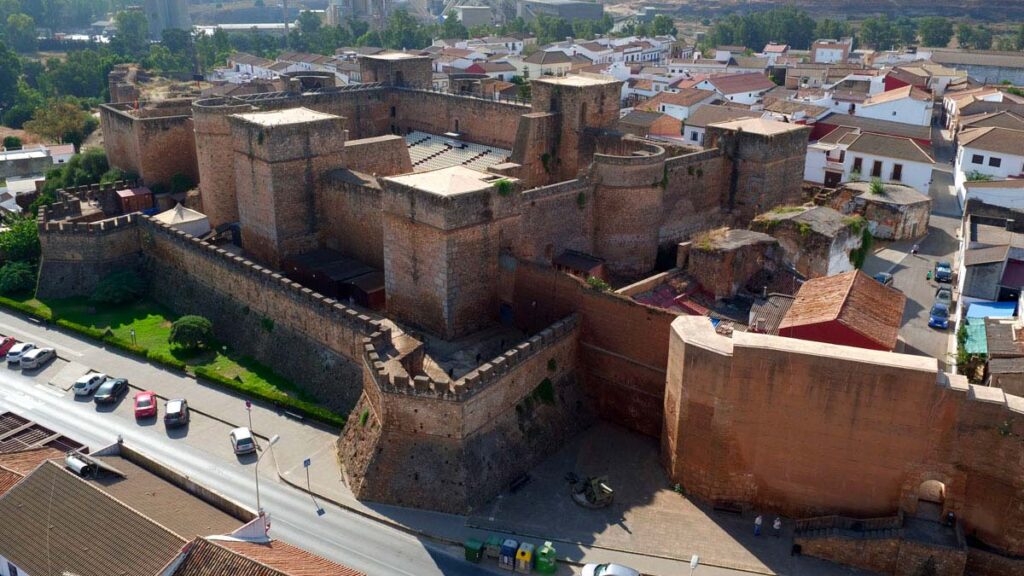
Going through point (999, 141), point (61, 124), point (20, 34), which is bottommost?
point (61, 124)

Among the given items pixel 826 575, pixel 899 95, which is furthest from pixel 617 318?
pixel 899 95

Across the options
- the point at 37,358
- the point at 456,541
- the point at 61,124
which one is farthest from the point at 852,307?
the point at 61,124

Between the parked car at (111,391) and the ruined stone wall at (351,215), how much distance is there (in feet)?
33.1

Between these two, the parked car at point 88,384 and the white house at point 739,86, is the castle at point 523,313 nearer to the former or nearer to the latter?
the parked car at point 88,384

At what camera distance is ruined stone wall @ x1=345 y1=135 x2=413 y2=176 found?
3772 cm

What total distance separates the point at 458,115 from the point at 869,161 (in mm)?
25954

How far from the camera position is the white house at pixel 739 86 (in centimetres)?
7512

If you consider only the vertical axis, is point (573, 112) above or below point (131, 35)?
below

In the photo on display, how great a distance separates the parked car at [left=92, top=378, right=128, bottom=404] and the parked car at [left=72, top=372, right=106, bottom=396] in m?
0.21

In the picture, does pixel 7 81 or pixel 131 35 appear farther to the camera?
pixel 131 35

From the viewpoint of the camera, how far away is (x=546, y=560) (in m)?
22.2

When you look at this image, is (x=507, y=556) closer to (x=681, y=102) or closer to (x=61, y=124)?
(x=681, y=102)

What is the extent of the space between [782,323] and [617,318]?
528 cm

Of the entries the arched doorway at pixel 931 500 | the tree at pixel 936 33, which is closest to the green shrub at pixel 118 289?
the arched doorway at pixel 931 500
